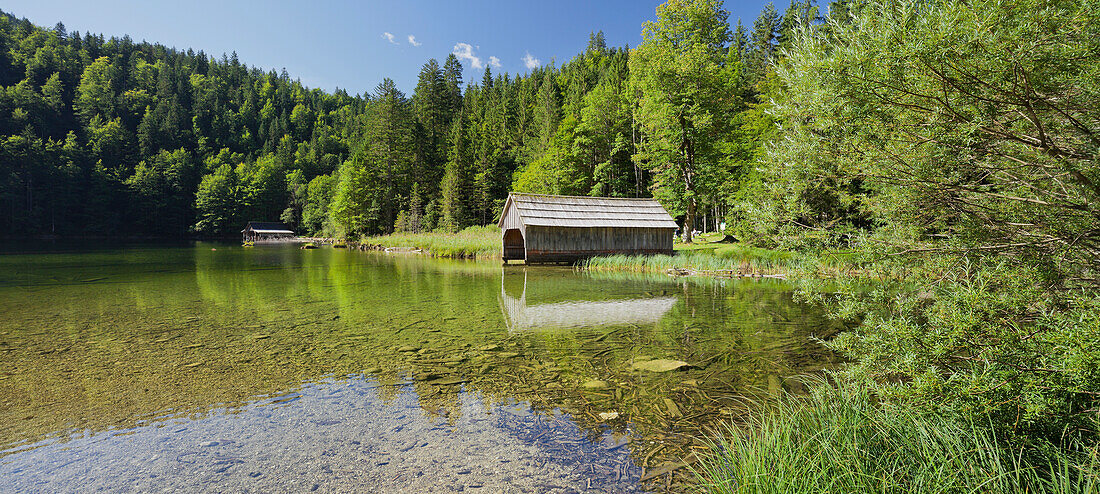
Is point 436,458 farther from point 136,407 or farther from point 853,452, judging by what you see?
point 136,407

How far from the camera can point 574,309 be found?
37.6 ft

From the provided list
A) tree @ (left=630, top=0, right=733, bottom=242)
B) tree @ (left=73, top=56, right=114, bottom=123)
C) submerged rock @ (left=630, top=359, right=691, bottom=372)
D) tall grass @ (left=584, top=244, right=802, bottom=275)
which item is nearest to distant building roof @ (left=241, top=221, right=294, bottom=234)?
tree @ (left=73, top=56, right=114, bottom=123)

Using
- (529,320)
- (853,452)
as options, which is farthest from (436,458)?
(529,320)

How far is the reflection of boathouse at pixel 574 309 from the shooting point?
32.2ft

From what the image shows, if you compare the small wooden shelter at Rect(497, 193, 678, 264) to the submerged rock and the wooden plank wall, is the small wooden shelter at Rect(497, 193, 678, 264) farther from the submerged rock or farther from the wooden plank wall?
the submerged rock

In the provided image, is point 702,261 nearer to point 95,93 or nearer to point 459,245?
point 459,245

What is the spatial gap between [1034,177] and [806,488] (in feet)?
9.90

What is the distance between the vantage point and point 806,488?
2676 mm

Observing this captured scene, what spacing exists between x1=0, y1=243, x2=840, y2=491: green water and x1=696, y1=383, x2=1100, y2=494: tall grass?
859 mm

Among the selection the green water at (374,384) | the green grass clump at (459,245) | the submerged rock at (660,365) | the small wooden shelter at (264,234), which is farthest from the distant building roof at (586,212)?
the small wooden shelter at (264,234)

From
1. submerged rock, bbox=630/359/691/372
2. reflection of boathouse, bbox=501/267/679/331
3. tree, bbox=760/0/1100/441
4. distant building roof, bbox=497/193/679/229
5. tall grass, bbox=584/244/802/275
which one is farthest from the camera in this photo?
distant building roof, bbox=497/193/679/229

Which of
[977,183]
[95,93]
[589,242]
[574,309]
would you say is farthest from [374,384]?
[95,93]

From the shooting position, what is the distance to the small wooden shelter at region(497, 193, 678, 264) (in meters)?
23.9

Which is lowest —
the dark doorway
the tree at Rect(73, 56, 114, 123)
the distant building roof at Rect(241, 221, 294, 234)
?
the dark doorway
